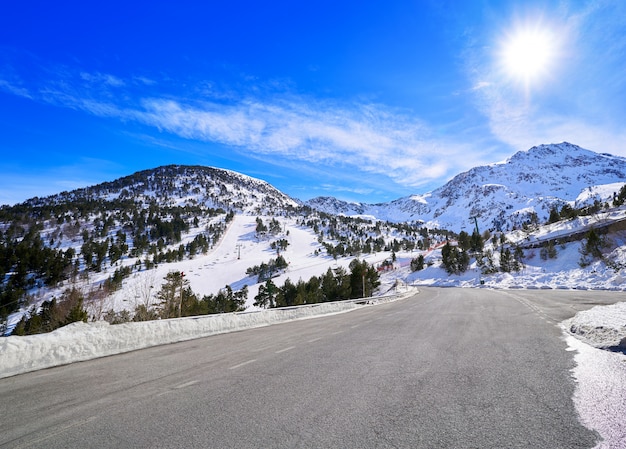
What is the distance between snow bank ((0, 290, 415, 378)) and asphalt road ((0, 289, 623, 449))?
58 cm

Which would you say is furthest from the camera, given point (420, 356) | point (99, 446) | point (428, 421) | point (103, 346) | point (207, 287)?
point (207, 287)

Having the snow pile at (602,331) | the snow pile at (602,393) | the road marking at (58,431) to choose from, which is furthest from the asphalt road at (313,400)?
the snow pile at (602,331)

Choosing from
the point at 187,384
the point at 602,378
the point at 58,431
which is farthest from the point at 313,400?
the point at 602,378

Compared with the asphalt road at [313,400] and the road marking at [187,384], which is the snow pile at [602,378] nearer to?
the asphalt road at [313,400]

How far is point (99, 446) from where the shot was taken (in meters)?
3.26

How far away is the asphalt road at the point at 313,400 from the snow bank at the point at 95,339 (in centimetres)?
58

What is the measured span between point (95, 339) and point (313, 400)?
303 inches

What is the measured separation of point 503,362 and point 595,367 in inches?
54.8

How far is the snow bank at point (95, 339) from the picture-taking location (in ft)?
23.0

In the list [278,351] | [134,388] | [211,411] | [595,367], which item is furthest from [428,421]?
[278,351]

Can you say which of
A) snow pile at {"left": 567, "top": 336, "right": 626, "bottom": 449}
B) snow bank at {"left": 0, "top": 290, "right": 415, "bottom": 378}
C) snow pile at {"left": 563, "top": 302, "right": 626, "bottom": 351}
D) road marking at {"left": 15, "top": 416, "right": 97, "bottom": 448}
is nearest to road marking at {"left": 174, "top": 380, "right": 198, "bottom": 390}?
road marking at {"left": 15, "top": 416, "right": 97, "bottom": 448}

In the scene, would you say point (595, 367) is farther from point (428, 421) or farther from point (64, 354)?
point (64, 354)

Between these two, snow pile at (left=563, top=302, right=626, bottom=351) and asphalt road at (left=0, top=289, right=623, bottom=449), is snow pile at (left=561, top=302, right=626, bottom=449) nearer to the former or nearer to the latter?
snow pile at (left=563, top=302, right=626, bottom=351)

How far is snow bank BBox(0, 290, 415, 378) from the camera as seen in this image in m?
7.00
